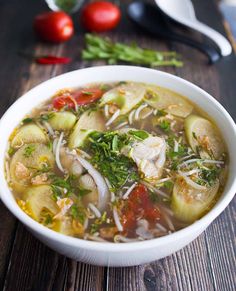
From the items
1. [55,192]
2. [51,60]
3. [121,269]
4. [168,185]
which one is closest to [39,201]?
[55,192]

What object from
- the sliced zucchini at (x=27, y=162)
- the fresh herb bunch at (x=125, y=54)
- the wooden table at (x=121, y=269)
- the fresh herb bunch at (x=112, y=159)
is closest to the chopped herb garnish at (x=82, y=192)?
the fresh herb bunch at (x=112, y=159)

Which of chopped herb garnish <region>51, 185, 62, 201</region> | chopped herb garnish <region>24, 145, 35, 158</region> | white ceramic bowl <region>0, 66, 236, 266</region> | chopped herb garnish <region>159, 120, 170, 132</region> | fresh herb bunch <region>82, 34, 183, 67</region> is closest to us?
white ceramic bowl <region>0, 66, 236, 266</region>

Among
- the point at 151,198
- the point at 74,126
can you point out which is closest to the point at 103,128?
the point at 74,126

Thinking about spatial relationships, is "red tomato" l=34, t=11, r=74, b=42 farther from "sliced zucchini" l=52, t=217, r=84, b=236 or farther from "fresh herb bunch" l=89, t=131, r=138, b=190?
"sliced zucchini" l=52, t=217, r=84, b=236

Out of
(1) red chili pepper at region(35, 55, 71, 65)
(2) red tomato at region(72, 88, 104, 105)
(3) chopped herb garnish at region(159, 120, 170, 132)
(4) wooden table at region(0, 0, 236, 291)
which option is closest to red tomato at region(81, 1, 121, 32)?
(1) red chili pepper at region(35, 55, 71, 65)

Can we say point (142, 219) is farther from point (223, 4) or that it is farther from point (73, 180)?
point (223, 4)

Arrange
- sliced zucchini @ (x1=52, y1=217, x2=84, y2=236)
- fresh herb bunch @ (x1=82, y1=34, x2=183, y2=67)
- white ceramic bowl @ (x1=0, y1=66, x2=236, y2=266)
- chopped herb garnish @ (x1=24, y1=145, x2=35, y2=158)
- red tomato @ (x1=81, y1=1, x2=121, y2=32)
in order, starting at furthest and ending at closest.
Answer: red tomato @ (x1=81, y1=1, x2=121, y2=32) < fresh herb bunch @ (x1=82, y1=34, x2=183, y2=67) < chopped herb garnish @ (x1=24, y1=145, x2=35, y2=158) < sliced zucchini @ (x1=52, y1=217, x2=84, y2=236) < white ceramic bowl @ (x1=0, y1=66, x2=236, y2=266)

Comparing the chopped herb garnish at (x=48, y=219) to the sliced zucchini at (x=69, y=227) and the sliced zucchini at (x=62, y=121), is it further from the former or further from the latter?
the sliced zucchini at (x=62, y=121)
